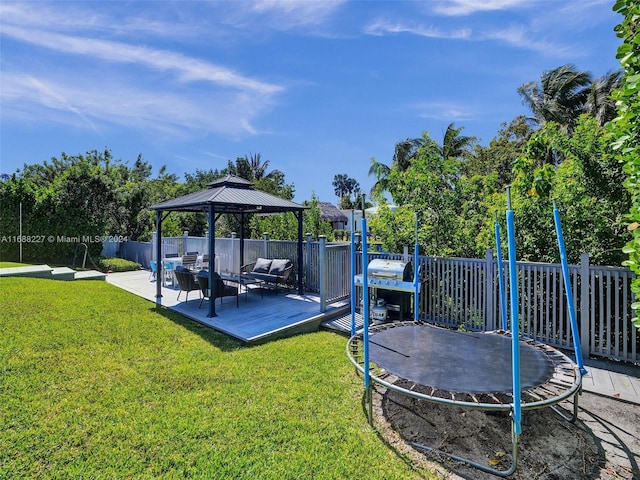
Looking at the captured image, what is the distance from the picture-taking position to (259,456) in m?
2.62

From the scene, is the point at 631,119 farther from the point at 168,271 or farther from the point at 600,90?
the point at 600,90

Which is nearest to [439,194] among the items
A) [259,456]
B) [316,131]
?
[259,456]

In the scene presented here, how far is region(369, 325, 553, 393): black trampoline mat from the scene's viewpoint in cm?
285

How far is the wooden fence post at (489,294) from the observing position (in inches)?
210

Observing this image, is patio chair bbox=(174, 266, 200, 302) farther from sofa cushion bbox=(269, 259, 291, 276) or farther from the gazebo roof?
sofa cushion bbox=(269, 259, 291, 276)

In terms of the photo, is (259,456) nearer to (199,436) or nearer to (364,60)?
(199,436)

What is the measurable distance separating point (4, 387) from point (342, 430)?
150 inches

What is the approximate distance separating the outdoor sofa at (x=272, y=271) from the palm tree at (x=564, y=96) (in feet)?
56.0

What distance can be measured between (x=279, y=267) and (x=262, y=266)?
742 mm

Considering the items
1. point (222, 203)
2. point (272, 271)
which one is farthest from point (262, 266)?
point (222, 203)

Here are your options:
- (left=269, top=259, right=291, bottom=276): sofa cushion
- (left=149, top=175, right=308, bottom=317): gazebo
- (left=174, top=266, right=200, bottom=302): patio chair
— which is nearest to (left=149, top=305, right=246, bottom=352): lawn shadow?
(left=149, top=175, right=308, bottom=317): gazebo

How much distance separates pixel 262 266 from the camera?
30.6 feet

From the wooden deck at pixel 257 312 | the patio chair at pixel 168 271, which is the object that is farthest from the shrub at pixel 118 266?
the wooden deck at pixel 257 312

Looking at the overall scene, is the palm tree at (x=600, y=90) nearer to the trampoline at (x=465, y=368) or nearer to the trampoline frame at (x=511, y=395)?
the trampoline at (x=465, y=368)
